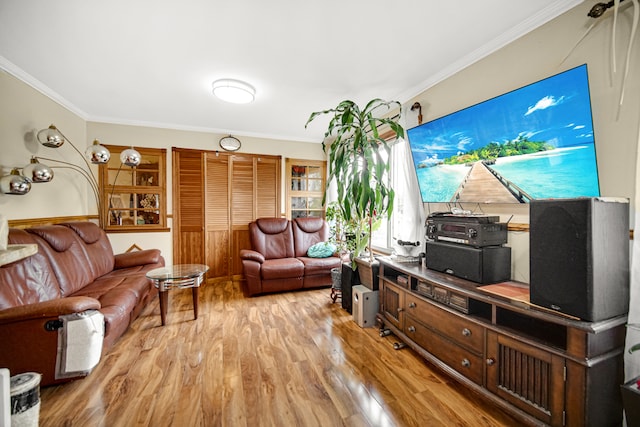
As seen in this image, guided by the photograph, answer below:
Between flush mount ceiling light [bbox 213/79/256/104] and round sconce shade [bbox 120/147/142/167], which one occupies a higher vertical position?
flush mount ceiling light [bbox 213/79/256/104]

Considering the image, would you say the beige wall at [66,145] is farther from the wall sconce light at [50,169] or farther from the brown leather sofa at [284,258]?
the brown leather sofa at [284,258]

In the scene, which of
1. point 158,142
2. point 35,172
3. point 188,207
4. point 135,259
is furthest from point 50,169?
point 188,207

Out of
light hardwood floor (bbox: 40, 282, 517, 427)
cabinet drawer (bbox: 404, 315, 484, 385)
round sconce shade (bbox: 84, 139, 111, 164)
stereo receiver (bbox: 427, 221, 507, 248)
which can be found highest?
round sconce shade (bbox: 84, 139, 111, 164)

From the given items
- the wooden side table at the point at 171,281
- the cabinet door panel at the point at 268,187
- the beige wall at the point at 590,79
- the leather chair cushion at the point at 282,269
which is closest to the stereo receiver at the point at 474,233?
the beige wall at the point at 590,79

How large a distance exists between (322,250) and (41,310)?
2.98 metres

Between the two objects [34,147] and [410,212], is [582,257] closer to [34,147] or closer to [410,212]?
[410,212]

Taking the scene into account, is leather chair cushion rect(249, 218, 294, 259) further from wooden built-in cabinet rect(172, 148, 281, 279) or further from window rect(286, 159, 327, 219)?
window rect(286, 159, 327, 219)

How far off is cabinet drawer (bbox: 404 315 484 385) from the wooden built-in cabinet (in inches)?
120

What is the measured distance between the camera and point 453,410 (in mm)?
1540

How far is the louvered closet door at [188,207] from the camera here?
157 inches

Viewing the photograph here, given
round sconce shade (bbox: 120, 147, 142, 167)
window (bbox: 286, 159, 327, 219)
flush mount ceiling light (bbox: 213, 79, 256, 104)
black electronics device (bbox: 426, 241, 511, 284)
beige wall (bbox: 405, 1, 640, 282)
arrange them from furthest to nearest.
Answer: window (bbox: 286, 159, 327, 219) < round sconce shade (bbox: 120, 147, 142, 167) < flush mount ceiling light (bbox: 213, 79, 256, 104) < black electronics device (bbox: 426, 241, 511, 284) < beige wall (bbox: 405, 1, 640, 282)

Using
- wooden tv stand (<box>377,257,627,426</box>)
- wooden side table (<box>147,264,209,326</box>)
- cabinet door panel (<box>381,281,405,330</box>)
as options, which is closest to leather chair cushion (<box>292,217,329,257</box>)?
wooden side table (<box>147,264,209,326</box>)

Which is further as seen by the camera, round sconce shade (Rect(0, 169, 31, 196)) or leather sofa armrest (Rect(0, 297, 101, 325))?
round sconce shade (Rect(0, 169, 31, 196))

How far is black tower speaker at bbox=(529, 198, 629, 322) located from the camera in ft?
3.87
